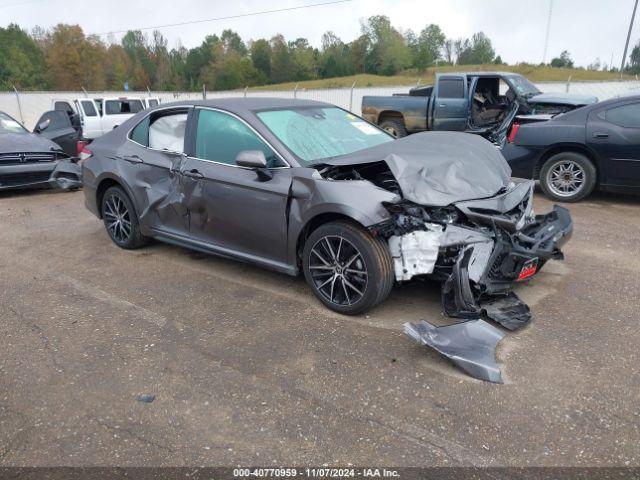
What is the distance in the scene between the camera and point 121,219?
5.53 meters

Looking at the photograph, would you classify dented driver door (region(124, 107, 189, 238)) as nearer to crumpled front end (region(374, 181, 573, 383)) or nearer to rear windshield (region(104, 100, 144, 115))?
crumpled front end (region(374, 181, 573, 383))

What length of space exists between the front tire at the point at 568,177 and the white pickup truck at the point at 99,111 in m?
13.5

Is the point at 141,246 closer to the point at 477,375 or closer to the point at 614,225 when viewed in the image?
the point at 477,375

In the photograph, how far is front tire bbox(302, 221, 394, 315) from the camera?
3.59 m

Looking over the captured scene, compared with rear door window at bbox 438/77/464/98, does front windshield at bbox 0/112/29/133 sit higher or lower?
lower

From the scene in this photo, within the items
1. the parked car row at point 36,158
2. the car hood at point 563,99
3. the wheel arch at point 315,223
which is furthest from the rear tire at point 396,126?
the wheel arch at point 315,223

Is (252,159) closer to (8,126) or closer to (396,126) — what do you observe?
(8,126)

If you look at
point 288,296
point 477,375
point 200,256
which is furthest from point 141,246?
point 477,375

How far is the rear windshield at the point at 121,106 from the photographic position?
16609 mm

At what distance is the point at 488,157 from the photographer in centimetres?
441

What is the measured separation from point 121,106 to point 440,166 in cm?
1581

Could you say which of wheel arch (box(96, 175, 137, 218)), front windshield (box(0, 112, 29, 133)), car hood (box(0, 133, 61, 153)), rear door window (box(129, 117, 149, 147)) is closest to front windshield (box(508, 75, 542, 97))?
rear door window (box(129, 117, 149, 147))

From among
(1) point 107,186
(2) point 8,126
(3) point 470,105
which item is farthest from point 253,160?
(3) point 470,105

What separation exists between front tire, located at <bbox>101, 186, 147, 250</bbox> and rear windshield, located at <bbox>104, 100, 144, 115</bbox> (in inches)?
495
